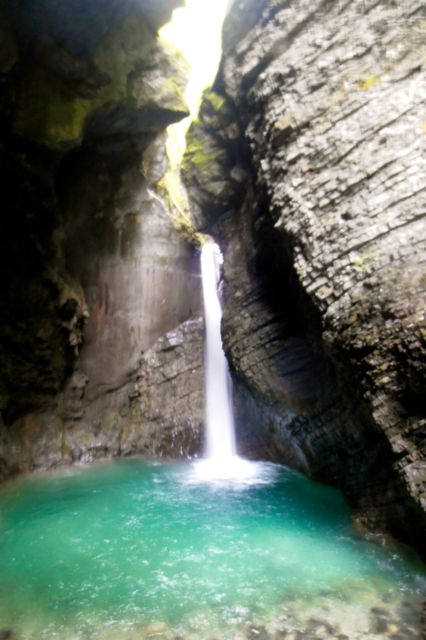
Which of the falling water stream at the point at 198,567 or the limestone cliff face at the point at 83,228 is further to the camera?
the limestone cliff face at the point at 83,228

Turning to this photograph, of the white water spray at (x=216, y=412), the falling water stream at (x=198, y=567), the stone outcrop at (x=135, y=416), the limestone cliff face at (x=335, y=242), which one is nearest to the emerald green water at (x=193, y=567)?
the falling water stream at (x=198, y=567)

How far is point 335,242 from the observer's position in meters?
6.28

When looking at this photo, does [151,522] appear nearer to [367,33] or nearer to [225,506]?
[225,506]

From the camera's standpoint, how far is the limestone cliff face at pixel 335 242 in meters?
5.33

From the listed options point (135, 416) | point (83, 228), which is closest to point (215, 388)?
point (135, 416)

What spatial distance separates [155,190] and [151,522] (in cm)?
1114

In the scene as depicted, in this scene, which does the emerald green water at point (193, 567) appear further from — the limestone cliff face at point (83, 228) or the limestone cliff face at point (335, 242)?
the limestone cliff face at point (83, 228)

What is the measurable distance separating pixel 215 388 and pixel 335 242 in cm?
777

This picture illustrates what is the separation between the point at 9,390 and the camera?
9.88 meters

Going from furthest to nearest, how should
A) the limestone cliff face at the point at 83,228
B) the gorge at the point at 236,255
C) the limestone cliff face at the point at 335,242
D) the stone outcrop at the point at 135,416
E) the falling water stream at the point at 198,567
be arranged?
the stone outcrop at the point at 135,416 < the limestone cliff face at the point at 83,228 < the gorge at the point at 236,255 < the limestone cliff face at the point at 335,242 < the falling water stream at the point at 198,567

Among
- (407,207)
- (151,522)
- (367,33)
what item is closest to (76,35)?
(367,33)

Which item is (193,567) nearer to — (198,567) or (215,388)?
(198,567)

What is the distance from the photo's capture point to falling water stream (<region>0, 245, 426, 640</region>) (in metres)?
3.84

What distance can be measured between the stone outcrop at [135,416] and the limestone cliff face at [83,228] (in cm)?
4
